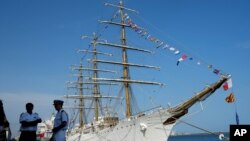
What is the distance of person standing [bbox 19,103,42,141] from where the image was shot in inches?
423

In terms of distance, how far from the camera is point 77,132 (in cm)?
5988

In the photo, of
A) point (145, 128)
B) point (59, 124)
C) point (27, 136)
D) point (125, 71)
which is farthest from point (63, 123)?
point (125, 71)

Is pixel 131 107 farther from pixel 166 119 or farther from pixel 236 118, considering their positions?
pixel 236 118

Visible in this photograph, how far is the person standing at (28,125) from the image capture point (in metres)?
10.7

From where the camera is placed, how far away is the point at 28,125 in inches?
425

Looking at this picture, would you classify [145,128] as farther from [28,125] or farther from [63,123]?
[63,123]

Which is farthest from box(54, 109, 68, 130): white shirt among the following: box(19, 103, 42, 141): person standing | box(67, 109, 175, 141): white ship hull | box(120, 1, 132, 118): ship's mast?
box(120, 1, 132, 118): ship's mast

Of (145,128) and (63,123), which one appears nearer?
(63,123)

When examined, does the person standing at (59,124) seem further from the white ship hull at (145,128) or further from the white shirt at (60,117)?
the white ship hull at (145,128)

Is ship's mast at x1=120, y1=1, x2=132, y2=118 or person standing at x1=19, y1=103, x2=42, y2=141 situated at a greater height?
ship's mast at x1=120, y1=1, x2=132, y2=118

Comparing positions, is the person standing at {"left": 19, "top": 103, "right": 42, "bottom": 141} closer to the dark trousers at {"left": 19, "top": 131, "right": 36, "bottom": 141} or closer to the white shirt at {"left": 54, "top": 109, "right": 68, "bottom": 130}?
the dark trousers at {"left": 19, "top": 131, "right": 36, "bottom": 141}

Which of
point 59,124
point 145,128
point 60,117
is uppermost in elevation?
point 60,117

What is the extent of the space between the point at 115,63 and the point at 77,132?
61.5ft

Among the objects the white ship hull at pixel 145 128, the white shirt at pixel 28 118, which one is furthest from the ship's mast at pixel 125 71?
the white shirt at pixel 28 118
